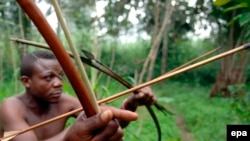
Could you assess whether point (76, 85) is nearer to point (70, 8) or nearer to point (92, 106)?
point (92, 106)

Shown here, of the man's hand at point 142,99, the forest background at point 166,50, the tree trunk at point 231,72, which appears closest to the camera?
the man's hand at point 142,99

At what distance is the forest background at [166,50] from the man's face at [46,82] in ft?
2.68

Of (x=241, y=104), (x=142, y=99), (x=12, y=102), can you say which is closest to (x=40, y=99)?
(x=12, y=102)

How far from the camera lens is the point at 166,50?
10375 millimetres

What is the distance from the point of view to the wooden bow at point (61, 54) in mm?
790

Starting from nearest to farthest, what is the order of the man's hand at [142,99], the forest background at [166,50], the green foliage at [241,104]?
the man's hand at [142,99]
the green foliage at [241,104]
the forest background at [166,50]

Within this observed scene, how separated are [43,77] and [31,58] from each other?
9cm

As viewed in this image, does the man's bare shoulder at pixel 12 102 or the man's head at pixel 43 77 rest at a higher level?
the man's head at pixel 43 77

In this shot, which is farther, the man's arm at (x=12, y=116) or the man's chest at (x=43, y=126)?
the man's chest at (x=43, y=126)

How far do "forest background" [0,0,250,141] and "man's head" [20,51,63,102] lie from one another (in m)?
0.81

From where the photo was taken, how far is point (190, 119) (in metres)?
7.59

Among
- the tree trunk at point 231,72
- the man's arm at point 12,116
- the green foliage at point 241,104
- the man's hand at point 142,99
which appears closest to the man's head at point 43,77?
the man's arm at point 12,116

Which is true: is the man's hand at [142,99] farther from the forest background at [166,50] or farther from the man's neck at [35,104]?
the forest background at [166,50]

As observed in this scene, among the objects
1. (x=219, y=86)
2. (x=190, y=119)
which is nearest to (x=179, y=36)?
(x=219, y=86)
